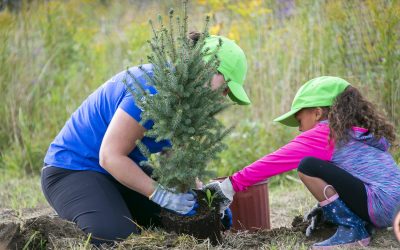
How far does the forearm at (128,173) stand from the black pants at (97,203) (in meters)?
0.23

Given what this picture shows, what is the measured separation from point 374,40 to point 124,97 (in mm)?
2610

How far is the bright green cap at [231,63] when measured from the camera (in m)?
3.07

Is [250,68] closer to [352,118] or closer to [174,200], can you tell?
[352,118]

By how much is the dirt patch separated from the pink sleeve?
951mm

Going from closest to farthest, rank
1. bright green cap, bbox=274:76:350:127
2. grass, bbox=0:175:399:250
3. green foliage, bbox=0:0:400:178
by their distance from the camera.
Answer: grass, bbox=0:175:399:250 → bright green cap, bbox=274:76:350:127 → green foliage, bbox=0:0:400:178

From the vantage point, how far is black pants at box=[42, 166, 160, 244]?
10.1 feet

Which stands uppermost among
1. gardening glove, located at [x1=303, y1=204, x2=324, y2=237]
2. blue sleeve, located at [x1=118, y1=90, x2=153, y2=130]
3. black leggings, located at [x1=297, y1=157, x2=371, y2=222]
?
blue sleeve, located at [x1=118, y1=90, x2=153, y2=130]

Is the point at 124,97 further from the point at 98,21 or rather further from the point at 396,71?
the point at 98,21

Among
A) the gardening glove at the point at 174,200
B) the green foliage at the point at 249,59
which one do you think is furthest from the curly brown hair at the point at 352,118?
the green foliage at the point at 249,59

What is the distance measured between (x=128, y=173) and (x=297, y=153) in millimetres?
854

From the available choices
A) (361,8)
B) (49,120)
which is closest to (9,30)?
(49,120)

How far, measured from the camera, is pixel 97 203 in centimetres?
320

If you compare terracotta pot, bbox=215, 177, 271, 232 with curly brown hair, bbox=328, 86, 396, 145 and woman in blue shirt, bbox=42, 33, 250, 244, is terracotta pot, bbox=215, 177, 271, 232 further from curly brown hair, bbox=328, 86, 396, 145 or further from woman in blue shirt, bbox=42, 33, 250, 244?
curly brown hair, bbox=328, 86, 396, 145

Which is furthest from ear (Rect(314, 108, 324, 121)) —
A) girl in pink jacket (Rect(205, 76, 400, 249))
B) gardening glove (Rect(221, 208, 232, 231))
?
gardening glove (Rect(221, 208, 232, 231))
